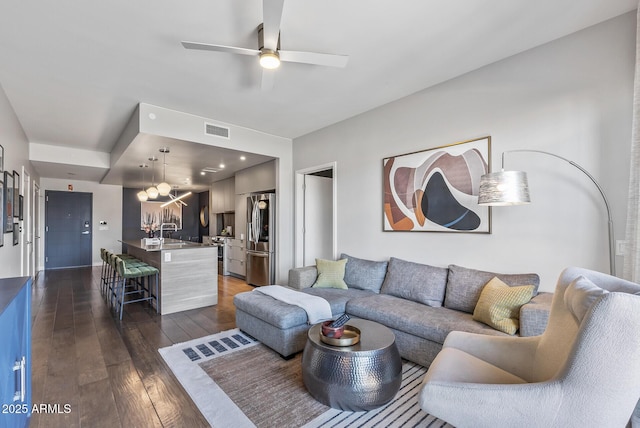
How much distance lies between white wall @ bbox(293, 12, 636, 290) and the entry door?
2007 mm

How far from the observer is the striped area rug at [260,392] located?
6.30 ft

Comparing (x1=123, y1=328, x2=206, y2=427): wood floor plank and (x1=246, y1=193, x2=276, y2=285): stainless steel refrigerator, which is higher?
(x1=246, y1=193, x2=276, y2=285): stainless steel refrigerator

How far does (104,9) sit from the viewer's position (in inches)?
84.4

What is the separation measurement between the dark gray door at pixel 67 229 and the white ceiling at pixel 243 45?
5281 millimetres

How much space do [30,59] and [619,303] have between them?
4.60m

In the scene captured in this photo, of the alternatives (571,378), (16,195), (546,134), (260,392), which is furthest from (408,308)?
(16,195)

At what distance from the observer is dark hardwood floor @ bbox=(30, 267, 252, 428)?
198 cm

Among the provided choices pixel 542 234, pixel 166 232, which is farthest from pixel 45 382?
pixel 166 232

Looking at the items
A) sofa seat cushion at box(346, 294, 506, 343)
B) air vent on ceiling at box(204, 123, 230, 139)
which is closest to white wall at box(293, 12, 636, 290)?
sofa seat cushion at box(346, 294, 506, 343)

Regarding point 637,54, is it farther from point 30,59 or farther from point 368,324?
point 30,59

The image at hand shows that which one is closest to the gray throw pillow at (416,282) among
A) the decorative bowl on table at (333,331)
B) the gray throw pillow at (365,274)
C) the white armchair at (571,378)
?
the gray throw pillow at (365,274)

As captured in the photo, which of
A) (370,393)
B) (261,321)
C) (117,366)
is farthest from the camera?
(261,321)

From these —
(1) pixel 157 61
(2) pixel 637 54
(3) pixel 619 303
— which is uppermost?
(1) pixel 157 61

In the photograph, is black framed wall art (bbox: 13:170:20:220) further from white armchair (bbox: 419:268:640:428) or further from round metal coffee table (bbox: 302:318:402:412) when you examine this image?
white armchair (bbox: 419:268:640:428)
